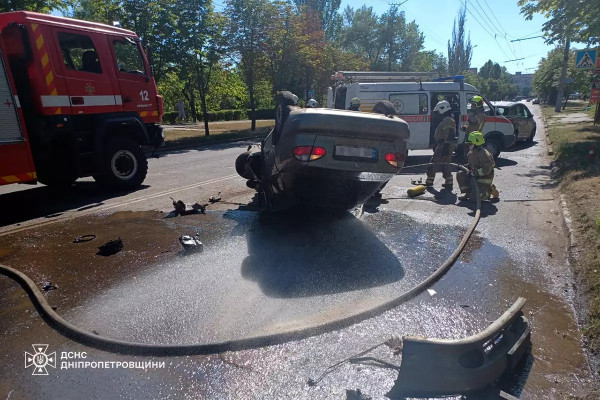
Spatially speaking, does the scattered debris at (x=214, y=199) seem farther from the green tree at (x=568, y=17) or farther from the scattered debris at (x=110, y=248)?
the green tree at (x=568, y=17)

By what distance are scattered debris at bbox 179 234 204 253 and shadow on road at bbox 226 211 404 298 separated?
60 centimetres

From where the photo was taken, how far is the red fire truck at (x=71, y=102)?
21.1ft

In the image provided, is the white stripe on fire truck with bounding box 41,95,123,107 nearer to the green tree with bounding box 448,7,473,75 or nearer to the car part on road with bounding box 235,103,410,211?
the car part on road with bounding box 235,103,410,211

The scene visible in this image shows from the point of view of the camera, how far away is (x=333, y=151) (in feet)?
14.9

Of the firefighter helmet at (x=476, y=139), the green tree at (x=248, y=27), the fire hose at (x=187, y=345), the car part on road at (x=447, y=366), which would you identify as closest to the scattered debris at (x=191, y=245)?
the fire hose at (x=187, y=345)

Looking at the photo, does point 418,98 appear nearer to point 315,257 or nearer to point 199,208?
point 199,208

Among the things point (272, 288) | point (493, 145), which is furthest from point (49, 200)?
point (493, 145)

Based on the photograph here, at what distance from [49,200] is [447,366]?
771 centimetres

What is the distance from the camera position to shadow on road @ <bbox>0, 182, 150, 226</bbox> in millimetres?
6535

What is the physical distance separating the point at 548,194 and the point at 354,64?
29840 millimetres

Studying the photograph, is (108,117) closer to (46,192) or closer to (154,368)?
(46,192)

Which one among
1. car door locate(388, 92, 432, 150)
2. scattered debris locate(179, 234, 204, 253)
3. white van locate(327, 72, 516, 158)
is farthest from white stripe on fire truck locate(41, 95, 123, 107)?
car door locate(388, 92, 432, 150)

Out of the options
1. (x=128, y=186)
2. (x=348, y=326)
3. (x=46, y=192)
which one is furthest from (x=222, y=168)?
(x=348, y=326)

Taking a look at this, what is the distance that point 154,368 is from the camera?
2611 mm
